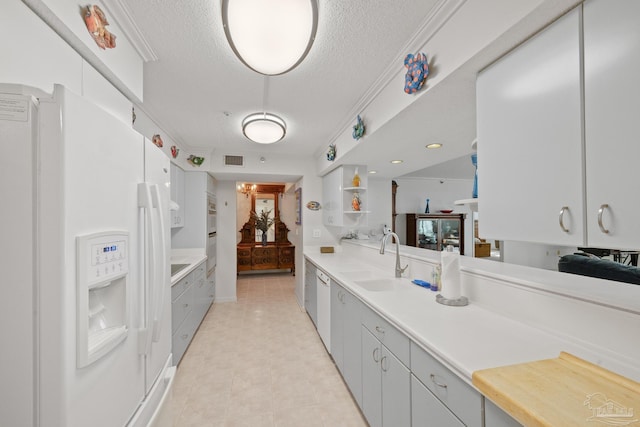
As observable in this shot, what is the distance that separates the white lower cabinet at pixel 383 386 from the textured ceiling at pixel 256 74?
1.74 meters

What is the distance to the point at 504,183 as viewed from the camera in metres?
1.11

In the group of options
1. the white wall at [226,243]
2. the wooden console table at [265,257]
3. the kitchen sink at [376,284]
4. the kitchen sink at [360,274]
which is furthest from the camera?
the wooden console table at [265,257]

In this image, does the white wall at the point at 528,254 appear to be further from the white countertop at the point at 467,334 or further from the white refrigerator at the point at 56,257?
the white refrigerator at the point at 56,257

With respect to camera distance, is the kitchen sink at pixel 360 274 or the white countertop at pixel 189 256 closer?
the kitchen sink at pixel 360 274

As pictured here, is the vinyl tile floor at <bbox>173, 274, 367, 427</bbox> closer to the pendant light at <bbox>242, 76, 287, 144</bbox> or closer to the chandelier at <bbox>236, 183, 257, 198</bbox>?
the pendant light at <bbox>242, 76, 287, 144</bbox>

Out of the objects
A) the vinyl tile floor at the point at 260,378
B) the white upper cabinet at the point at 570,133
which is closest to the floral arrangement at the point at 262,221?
the vinyl tile floor at the point at 260,378

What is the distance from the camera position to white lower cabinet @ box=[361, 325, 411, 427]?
4.09 ft

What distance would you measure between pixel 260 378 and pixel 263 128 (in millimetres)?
2236

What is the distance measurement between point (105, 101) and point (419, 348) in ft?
6.29

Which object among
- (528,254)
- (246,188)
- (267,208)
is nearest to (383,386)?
(528,254)

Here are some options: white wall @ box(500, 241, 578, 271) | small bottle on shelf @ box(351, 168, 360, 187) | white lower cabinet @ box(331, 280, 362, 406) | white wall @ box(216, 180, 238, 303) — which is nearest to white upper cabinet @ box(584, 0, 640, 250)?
white lower cabinet @ box(331, 280, 362, 406)

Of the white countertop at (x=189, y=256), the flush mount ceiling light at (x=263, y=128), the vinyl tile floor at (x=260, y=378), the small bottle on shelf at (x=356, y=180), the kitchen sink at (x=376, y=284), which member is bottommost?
the vinyl tile floor at (x=260, y=378)

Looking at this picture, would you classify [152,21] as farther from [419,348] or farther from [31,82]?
[419,348]

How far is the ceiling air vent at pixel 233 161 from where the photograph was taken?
13.0 feet
